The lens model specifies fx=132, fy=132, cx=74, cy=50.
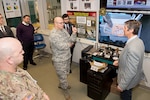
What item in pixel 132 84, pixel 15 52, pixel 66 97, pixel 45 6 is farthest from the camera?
pixel 45 6

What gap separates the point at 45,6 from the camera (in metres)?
4.16

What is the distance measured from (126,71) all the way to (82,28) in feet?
6.06

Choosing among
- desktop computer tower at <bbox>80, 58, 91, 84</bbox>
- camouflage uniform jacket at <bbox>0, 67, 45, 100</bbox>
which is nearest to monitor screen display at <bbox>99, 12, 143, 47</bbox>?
desktop computer tower at <bbox>80, 58, 91, 84</bbox>

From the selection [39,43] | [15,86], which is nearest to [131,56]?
[15,86]

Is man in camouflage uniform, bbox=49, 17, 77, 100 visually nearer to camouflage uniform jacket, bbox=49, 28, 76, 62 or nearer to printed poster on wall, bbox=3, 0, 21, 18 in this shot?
camouflage uniform jacket, bbox=49, 28, 76, 62

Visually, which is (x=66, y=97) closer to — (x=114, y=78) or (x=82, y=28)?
(x=114, y=78)

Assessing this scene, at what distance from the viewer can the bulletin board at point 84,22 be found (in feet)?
9.74

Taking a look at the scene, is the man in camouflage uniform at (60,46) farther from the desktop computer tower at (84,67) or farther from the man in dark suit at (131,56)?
the man in dark suit at (131,56)

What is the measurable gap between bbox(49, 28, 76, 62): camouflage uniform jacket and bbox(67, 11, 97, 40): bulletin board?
945mm

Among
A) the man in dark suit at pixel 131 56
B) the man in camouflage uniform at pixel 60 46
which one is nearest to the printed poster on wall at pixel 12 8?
the man in camouflage uniform at pixel 60 46

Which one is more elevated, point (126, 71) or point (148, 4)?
point (148, 4)

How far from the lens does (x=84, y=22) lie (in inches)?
122

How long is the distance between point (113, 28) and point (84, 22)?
2.46 feet

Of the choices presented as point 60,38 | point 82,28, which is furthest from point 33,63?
point 60,38
